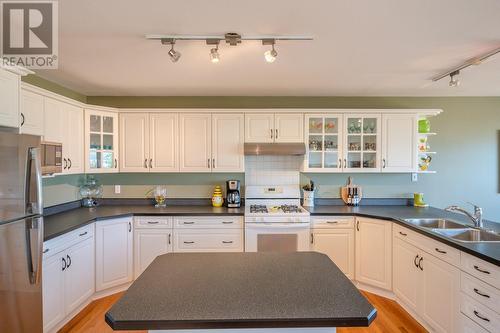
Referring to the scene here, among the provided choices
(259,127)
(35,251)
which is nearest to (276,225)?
(259,127)

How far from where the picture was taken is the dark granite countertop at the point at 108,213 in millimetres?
2451

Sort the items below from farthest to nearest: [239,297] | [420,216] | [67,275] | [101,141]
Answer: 1. [101,141]
2. [420,216]
3. [67,275]
4. [239,297]

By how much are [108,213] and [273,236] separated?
6.38 ft

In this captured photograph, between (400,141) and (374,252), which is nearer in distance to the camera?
(374,252)

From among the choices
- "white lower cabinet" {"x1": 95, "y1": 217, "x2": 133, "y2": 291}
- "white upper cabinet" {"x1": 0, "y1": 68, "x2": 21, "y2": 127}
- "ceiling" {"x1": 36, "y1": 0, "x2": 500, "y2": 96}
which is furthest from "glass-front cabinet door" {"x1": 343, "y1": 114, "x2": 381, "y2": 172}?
"white upper cabinet" {"x1": 0, "y1": 68, "x2": 21, "y2": 127}

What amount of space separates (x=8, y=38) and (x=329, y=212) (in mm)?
3320

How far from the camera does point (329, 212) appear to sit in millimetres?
3076

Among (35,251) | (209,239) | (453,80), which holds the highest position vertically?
(453,80)

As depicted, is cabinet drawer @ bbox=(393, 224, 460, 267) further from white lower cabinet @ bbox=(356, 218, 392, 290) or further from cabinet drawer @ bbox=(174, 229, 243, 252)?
cabinet drawer @ bbox=(174, 229, 243, 252)

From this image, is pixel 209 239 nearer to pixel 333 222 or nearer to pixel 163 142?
pixel 163 142

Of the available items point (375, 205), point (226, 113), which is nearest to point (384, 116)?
point (375, 205)

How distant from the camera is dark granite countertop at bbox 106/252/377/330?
0.97 m

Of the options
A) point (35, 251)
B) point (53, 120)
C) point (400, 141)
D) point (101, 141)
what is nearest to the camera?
point (35, 251)

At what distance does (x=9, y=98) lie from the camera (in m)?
1.92
